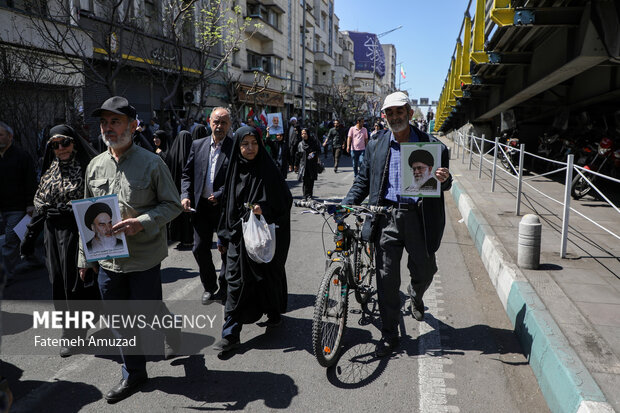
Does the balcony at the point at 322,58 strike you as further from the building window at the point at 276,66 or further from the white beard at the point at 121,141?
the white beard at the point at 121,141

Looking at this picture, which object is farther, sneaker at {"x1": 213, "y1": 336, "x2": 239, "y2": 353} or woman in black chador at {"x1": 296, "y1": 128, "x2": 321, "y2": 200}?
woman in black chador at {"x1": 296, "y1": 128, "x2": 321, "y2": 200}

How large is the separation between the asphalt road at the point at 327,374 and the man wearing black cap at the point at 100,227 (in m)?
1.08

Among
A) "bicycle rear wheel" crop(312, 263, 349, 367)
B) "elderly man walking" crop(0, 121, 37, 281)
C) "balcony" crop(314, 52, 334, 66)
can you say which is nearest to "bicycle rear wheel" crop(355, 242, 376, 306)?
"bicycle rear wheel" crop(312, 263, 349, 367)

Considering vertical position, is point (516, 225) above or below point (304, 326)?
above

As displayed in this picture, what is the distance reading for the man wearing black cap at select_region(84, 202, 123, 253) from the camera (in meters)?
3.11

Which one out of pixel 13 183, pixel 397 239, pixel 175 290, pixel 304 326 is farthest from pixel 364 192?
pixel 13 183

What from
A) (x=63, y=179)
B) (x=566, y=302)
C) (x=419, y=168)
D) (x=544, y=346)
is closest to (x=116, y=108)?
(x=63, y=179)

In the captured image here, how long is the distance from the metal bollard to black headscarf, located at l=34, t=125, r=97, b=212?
434cm

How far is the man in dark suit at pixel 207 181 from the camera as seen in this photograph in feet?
16.3

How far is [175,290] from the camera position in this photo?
17.9 feet

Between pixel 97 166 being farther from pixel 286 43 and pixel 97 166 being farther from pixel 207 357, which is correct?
pixel 286 43

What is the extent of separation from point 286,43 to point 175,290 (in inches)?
1406

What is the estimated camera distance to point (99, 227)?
3.15m
